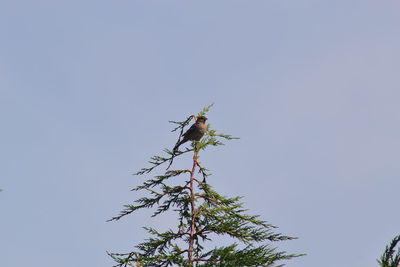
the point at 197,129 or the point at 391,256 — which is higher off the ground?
the point at 197,129

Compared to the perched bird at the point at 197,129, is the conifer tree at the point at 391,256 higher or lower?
lower

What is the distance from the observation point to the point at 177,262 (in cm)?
915

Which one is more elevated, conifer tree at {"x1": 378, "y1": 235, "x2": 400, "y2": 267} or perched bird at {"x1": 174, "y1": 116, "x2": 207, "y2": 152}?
perched bird at {"x1": 174, "y1": 116, "x2": 207, "y2": 152}

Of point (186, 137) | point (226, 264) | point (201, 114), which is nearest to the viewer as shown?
point (226, 264)

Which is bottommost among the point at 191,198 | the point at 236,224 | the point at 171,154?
the point at 236,224

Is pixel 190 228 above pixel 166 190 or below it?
below

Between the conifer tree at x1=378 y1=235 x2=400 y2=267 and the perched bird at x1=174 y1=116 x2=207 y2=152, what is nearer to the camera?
the conifer tree at x1=378 y1=235 x2=400 y2=267

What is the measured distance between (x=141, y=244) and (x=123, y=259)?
932 millimetres

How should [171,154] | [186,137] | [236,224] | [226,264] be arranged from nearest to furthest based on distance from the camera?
[226,264]
[236,224]
[171,154]
[186,137]

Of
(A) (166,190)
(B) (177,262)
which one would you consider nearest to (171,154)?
(A) (166,190)

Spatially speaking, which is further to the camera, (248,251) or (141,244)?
(141,244)

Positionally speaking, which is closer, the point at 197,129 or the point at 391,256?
the point at 391,256

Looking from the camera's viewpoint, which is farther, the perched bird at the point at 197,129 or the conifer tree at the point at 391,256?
the perched bird at the point at 197,129

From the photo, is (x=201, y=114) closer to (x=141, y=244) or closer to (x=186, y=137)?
(x=186, y=137)
